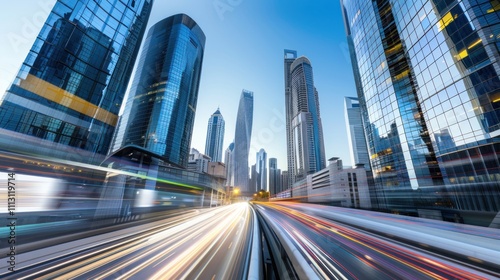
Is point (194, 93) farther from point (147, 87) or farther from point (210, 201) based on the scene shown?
point (210, 201)

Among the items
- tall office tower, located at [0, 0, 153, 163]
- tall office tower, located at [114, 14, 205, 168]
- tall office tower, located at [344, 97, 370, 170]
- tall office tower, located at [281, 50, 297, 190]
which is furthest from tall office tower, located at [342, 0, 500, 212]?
tall office tower, located at [281, 50, 297, 190]

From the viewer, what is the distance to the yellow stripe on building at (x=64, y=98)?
87.0 ft

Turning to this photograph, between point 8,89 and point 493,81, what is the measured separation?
188 feet

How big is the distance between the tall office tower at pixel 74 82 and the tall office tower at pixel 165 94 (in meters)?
40.6

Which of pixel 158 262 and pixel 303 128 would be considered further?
pixel 303 128

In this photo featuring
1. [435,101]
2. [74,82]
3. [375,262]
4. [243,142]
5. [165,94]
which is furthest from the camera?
[243,142]

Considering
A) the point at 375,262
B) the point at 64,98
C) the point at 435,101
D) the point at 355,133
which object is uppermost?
the point at 355,133

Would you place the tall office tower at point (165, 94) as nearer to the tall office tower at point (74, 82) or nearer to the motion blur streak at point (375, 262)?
the tall office tower at point (74, 82)

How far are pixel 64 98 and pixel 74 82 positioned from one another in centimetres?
367

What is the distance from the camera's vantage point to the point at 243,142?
6329 inches

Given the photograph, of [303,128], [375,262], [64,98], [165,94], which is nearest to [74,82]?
[64,98]

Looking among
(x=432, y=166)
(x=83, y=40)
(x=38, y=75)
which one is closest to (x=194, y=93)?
(x=83, y=40)

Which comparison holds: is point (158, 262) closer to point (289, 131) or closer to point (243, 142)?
point (243, 142)

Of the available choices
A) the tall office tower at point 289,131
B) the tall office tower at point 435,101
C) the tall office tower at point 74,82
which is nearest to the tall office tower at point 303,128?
the tall office tower at point 289,131
